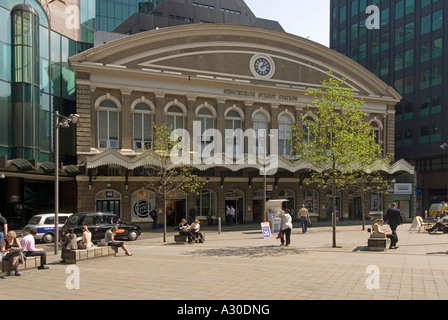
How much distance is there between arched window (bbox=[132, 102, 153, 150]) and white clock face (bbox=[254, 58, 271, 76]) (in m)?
10.2

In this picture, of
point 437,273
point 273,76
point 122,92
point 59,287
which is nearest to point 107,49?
point 122,92

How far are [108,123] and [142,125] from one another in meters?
2.59

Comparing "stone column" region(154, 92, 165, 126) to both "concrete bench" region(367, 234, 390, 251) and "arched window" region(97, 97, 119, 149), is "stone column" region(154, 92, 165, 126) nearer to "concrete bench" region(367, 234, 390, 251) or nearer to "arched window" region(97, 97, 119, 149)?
"arched window" region(97, 97, 119, 149)

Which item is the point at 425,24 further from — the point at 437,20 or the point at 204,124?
the point at 204,124

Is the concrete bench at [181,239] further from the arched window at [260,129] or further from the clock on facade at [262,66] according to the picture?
the clock on facade at [262,66]

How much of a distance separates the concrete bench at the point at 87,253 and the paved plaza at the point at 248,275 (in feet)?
0.98

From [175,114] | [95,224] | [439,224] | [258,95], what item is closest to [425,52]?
[258,95]

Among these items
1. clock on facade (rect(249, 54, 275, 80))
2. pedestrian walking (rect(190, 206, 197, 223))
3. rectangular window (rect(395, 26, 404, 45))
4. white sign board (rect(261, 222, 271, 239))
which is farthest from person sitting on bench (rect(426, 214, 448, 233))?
rectangular window (rect(395, 26, 404, 45))

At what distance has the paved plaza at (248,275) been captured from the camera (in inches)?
396

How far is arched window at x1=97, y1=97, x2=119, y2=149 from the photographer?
32.0m

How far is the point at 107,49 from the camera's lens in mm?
31906

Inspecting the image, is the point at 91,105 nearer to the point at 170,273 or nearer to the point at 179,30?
the point at 179,30

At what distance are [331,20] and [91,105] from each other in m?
51.5

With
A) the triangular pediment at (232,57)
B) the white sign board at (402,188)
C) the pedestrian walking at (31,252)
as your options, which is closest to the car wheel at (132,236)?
the pedestrian walking at (31,252)
